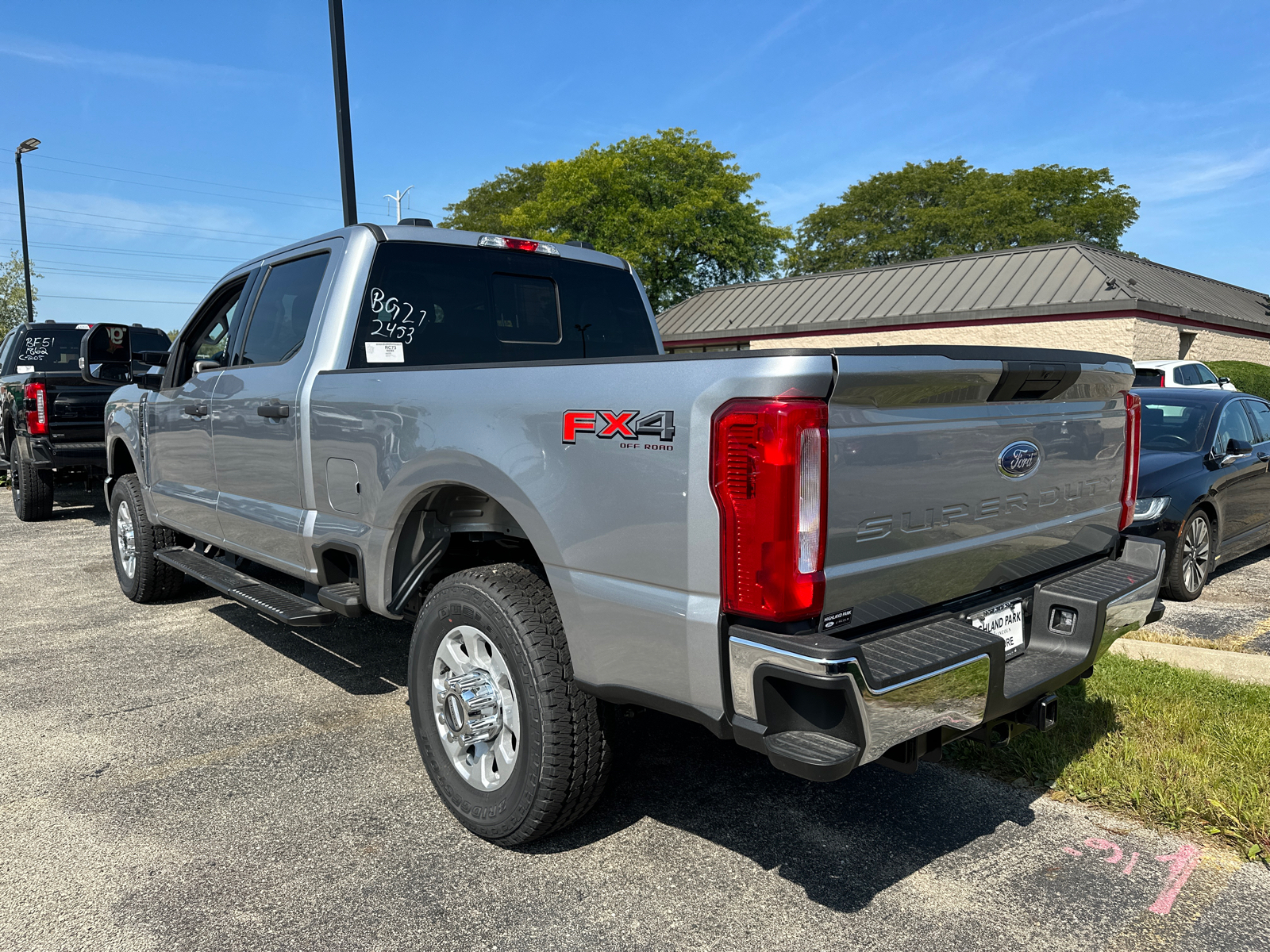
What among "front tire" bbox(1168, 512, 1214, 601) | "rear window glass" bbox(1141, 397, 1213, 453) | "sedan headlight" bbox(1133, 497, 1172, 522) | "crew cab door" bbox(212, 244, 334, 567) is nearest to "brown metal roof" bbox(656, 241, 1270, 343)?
"rear window glass" bbox(1141, 397, 1213, 453)

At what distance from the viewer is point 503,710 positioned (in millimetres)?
3055

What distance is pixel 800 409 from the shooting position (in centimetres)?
223

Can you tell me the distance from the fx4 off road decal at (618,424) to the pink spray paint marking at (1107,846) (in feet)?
6.79

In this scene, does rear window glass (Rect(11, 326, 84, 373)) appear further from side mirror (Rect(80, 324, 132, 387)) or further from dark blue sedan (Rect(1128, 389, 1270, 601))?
dark blue sedan (Rect(1128, 389, 1270, 601))

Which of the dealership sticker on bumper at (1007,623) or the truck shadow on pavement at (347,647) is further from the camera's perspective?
the truck shadow on pavement at (347,647)

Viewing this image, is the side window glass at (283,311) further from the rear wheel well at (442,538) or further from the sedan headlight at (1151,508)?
the sedan headlight at (1151,508)

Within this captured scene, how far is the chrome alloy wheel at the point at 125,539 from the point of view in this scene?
21.0ft

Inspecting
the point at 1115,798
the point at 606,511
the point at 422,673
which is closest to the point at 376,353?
the point at 422,673

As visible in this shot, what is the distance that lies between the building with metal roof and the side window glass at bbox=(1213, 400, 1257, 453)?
14359mm

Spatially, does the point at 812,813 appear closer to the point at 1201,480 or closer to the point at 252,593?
the point at 252,593

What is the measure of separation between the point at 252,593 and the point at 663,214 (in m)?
39.2

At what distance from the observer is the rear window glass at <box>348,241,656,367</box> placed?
415 cm

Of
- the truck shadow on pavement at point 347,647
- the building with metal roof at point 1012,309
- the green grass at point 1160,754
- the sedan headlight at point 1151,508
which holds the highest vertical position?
the building with metal roof at point 1012,309

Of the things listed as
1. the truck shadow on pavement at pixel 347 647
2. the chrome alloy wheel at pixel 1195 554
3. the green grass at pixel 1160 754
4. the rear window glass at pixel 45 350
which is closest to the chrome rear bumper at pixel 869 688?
the green grass at pixel 1160 754
